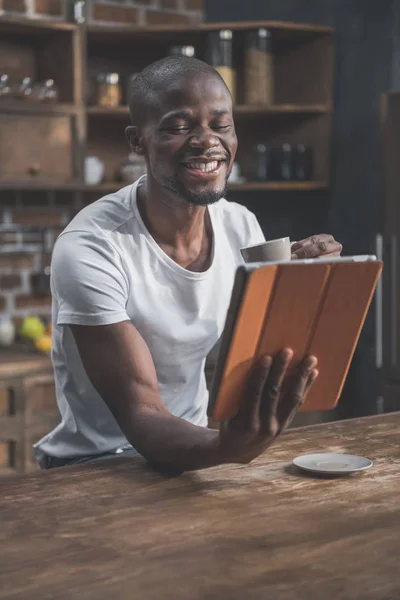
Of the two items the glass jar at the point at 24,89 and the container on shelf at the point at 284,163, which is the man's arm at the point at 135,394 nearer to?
the glass jar at the point at 24,89

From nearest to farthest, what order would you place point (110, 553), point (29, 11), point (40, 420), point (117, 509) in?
1. point (110, 553)
2. point (117, 509)
3. point (40, 420)
4. point (29, 11)

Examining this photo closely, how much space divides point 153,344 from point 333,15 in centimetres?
260

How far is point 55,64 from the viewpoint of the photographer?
3.65 metres

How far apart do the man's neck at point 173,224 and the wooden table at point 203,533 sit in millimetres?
470

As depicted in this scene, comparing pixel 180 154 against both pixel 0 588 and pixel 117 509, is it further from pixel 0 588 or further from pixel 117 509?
pixel 0 588

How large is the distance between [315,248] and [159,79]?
1.56 ft

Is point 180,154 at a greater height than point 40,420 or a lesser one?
greater

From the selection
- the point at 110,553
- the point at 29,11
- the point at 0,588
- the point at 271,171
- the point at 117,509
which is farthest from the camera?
the point at 271,171

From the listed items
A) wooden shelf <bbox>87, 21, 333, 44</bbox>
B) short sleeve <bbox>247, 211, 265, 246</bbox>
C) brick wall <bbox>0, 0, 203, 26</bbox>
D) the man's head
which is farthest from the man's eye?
brick wall <bbox>0, 0, 203, 26</bbox>

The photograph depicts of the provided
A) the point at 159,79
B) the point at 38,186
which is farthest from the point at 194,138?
the point at 38,186

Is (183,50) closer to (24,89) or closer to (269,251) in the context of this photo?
(24,89)

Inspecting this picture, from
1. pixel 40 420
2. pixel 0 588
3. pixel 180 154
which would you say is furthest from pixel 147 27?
pixel 0 588

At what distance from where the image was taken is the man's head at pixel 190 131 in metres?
1.78

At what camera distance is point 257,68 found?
12.5ft
